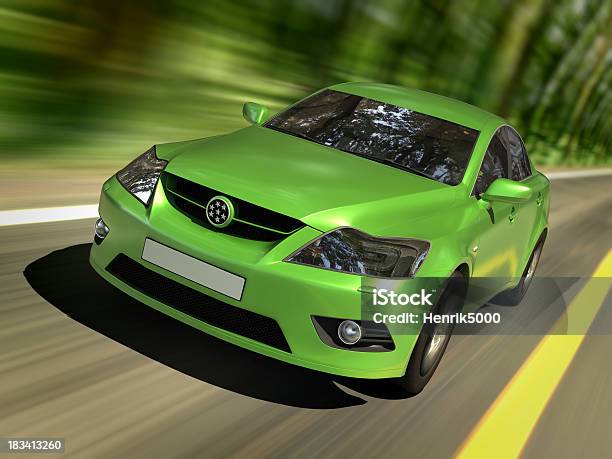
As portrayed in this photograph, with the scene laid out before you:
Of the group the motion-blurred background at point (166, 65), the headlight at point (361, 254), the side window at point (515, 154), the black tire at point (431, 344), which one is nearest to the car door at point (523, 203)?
the side window at point (515, 154)

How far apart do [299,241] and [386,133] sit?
5.22 ft

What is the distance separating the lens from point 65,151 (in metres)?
8.07

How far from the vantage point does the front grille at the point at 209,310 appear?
3680 millimetres

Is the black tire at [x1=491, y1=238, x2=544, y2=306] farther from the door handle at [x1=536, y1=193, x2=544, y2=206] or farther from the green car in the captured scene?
the green car

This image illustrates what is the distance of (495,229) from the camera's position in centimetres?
481

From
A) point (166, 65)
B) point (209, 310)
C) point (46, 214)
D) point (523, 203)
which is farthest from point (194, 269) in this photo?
point (166, 65)

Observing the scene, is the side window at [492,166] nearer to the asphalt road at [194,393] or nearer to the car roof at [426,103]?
the car roof at [426,103]

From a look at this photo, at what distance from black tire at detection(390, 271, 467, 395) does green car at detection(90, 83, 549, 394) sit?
0.04ft

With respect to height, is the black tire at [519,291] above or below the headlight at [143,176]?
below

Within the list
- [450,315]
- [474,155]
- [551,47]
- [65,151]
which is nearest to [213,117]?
[65,151]

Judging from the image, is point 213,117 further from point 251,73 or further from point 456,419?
point 456,419

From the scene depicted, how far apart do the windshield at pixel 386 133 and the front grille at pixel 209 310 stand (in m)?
1.46

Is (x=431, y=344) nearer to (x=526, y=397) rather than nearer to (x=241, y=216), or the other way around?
(x=526, y=397)

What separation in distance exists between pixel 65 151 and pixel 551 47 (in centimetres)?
2301
